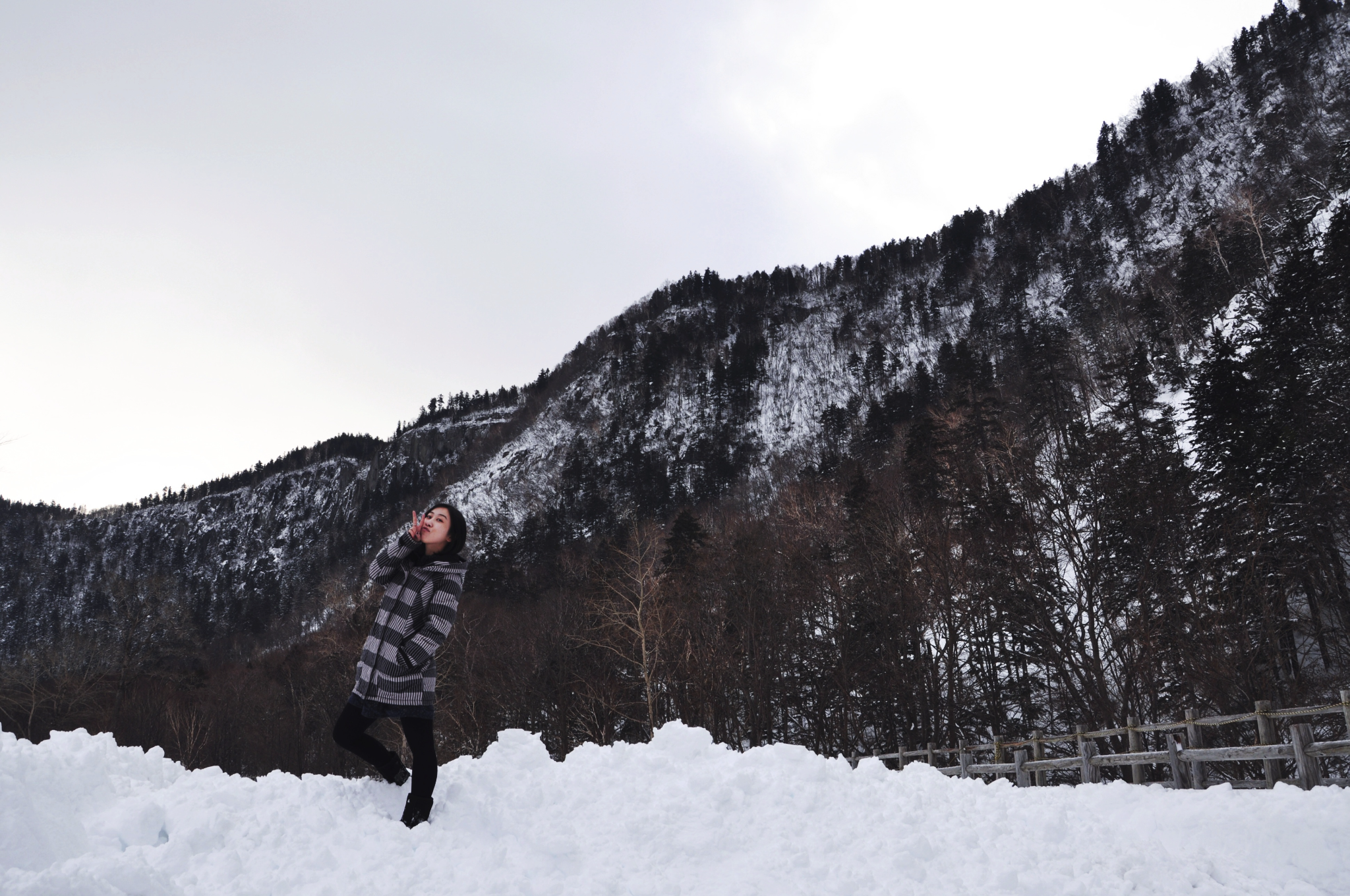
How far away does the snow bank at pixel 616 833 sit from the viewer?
4.18m

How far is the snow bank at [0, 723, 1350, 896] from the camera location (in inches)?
164

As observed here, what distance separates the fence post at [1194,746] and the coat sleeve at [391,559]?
11.9 m

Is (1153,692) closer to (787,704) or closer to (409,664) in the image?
(787,704)

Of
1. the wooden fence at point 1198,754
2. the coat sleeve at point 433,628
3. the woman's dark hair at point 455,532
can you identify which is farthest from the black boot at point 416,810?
the wooden fence at point 1198,754

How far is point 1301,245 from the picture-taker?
35.9 m

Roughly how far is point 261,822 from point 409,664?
49.7 inches

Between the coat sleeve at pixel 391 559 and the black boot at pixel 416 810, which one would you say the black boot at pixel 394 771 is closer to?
the black boot at pixel 416 810

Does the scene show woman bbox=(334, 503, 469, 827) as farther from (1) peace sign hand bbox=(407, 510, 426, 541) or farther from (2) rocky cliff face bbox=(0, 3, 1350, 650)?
(2) rocky cliff face bbox=(0, 3, 1350, 650)

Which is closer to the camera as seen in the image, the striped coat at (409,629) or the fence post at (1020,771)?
the striped coat at (409,629)

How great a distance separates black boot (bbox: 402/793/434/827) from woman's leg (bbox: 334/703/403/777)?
328mm

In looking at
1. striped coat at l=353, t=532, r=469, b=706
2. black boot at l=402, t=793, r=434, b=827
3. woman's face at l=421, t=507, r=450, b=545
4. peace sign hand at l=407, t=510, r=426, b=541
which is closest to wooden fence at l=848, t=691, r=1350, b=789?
black boot at l=402, t=793, r=434, b=827

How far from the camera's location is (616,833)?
551cm

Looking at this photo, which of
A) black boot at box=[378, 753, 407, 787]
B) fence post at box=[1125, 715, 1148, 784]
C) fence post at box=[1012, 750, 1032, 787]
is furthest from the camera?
fence post at box=[1012, 750, 1032, 787]

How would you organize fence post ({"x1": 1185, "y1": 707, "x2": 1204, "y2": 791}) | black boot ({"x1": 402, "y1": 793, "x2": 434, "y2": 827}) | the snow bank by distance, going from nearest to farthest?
the snow bank → black boot ({"x1": 402, "y1": 793, "x2": 434, "y2": 827}) → fence post ({"x1": 1185, "y1": 707, "x2": 1204, "y2": 791})
